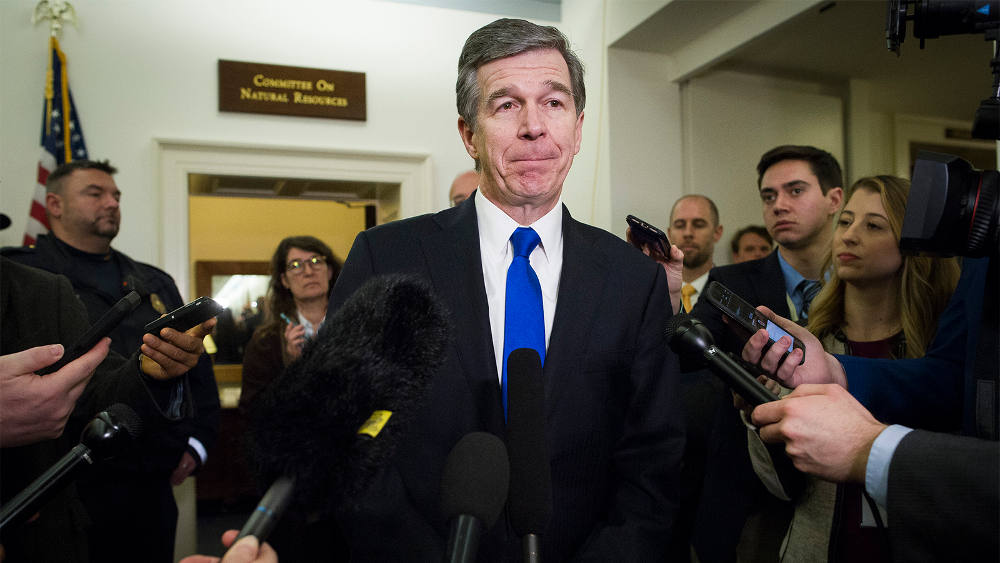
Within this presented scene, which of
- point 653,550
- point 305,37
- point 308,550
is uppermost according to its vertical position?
point 305,37

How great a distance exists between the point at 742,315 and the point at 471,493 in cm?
74

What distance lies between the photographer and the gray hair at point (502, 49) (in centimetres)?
130

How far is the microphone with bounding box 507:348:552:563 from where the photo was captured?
71cm

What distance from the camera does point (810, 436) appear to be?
0.94 meters

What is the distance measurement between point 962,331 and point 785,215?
1.29m

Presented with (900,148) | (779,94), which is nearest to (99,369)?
(779,94)

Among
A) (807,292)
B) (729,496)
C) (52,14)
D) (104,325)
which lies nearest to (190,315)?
(104,325)

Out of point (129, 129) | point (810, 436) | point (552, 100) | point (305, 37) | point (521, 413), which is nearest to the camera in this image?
point (521, 413)

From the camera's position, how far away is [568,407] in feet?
3.93

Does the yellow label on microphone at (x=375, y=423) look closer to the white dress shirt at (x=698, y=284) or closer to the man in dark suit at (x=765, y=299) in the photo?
the man in dark suit at (x=765, y=299)

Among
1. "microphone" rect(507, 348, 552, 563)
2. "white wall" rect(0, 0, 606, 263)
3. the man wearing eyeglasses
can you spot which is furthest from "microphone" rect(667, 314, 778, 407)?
"white wall" rect(0, 0, 606, 263)

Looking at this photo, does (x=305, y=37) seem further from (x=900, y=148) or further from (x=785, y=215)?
(x=900, y=148)

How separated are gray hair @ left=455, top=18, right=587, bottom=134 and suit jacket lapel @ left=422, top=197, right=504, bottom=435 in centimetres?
24

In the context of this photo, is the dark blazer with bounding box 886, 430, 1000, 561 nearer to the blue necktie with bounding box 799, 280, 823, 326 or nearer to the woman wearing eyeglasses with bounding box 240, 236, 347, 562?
the blue necktie with bounding box 799, 280, 823, 326
